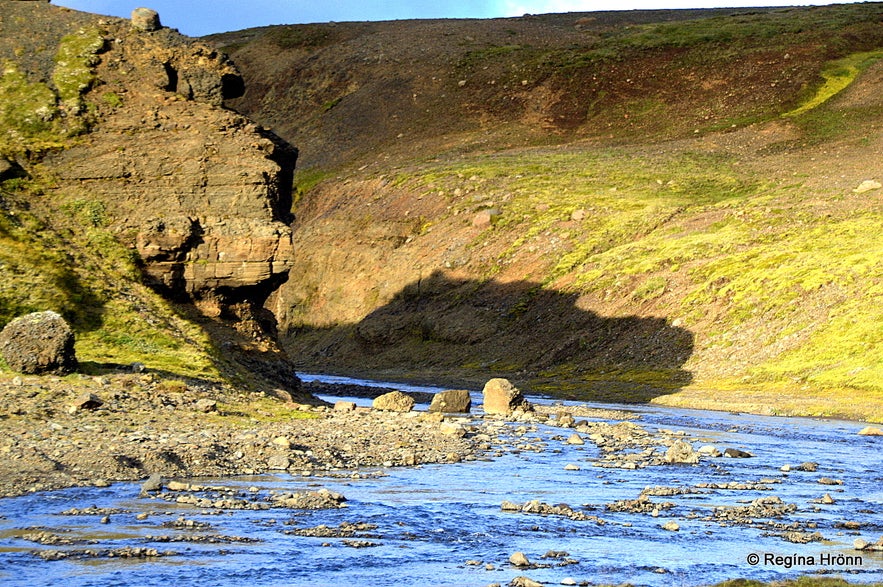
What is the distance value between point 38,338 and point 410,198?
3439 inches

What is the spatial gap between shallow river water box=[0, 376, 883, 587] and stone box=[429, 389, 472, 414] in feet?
62.9

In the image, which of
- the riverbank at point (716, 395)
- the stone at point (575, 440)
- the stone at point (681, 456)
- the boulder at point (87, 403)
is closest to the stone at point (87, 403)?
the boulder at point (87, 403)

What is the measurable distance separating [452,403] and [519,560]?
108 ft

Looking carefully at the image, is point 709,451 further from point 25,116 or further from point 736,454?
point 25,116

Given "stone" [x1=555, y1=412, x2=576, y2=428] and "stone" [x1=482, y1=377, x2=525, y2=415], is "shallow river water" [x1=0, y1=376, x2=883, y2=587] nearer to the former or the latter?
"stone" [x1=555, y1=412, x2=576, y2=428]

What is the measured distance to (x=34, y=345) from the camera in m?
36.7

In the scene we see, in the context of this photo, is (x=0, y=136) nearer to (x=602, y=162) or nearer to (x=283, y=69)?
(x=602, y=162)

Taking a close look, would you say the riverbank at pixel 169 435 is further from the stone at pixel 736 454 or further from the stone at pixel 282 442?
the stone at pixel 736 454

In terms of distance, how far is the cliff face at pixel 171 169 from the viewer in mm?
49344

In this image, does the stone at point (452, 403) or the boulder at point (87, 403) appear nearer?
the boulder at point (87, 403)

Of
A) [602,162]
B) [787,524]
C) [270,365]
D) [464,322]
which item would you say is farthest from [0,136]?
[602,162]

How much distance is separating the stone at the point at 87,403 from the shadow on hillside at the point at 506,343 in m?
41.4

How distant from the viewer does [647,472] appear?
117 ft

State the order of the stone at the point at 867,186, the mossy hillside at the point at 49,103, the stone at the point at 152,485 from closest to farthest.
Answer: the stone at the point at 152,485, the mossy hillside at the point at 49,103, the stone at the point at 867,186
